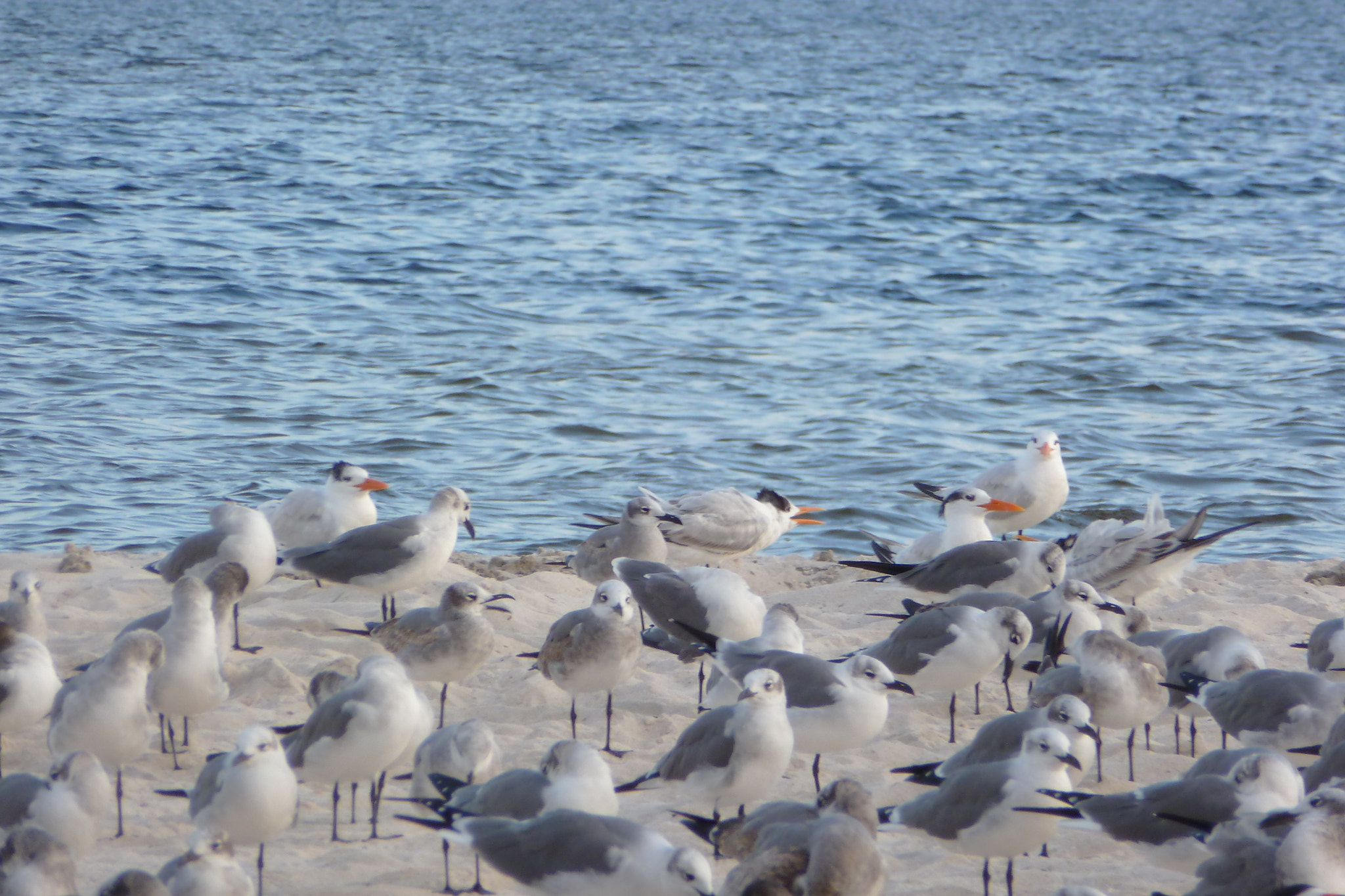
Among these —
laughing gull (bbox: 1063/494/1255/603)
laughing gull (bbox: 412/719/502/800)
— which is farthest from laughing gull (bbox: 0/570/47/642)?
laughing gull (bbox: 1063/494/1255/603)

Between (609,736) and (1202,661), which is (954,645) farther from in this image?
(609,736)

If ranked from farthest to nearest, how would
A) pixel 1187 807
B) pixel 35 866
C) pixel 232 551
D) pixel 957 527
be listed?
pixel 957 527 < pixel 232 551 < pixel 1187 807 < pixel 35 866

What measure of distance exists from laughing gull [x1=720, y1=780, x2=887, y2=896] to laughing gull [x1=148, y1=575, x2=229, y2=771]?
2589 millimetres

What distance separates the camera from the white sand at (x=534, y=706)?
5.27m

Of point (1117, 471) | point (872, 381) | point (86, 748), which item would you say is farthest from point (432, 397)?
point (86, 748)

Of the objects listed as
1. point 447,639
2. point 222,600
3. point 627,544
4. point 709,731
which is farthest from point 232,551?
point 709,731

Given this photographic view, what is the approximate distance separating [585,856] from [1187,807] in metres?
1.96

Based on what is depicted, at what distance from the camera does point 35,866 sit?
4.21 metres

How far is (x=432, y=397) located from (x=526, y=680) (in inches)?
290

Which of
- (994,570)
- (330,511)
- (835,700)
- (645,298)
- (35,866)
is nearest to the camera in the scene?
(35,866)

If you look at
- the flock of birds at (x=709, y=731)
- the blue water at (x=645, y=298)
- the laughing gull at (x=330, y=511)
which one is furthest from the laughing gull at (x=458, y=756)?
the blue water at (x=645, y=298)

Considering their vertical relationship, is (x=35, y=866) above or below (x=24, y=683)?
above

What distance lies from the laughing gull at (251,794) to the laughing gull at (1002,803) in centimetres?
214

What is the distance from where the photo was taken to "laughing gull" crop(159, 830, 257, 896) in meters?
4.29
